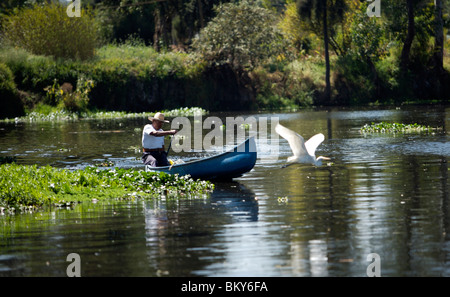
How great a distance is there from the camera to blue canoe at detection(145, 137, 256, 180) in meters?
18.3

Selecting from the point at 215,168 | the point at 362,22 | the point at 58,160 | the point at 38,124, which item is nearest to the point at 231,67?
the point at 362,22

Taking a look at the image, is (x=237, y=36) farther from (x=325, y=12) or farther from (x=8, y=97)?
(x=8, y=97)

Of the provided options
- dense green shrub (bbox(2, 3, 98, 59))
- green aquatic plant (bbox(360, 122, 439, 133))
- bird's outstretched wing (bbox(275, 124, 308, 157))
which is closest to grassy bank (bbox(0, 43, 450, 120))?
dense green shrub (bbox(2, 3, 98, 59))

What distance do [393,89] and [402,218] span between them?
5220cm

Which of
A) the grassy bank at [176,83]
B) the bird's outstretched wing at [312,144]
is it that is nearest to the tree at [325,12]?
the grassy bank at [176,83]

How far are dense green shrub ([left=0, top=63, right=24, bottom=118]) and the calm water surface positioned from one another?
99.3ft

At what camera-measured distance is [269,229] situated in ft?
40.7

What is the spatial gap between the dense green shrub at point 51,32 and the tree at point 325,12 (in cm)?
1693

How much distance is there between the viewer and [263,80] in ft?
207

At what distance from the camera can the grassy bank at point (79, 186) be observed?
15375mm

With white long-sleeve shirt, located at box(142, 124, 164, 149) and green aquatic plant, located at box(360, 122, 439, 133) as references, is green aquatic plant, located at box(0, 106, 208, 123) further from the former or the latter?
white long-sleeve shirt, located at box(142, 124, 164, 149)

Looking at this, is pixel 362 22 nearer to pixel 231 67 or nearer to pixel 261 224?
pixel 231 67

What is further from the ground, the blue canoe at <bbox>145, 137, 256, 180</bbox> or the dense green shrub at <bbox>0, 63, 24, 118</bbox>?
the dense green shrub at <bbox>0, 63, 24, 118</bbox>

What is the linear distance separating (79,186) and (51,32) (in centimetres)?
4069
